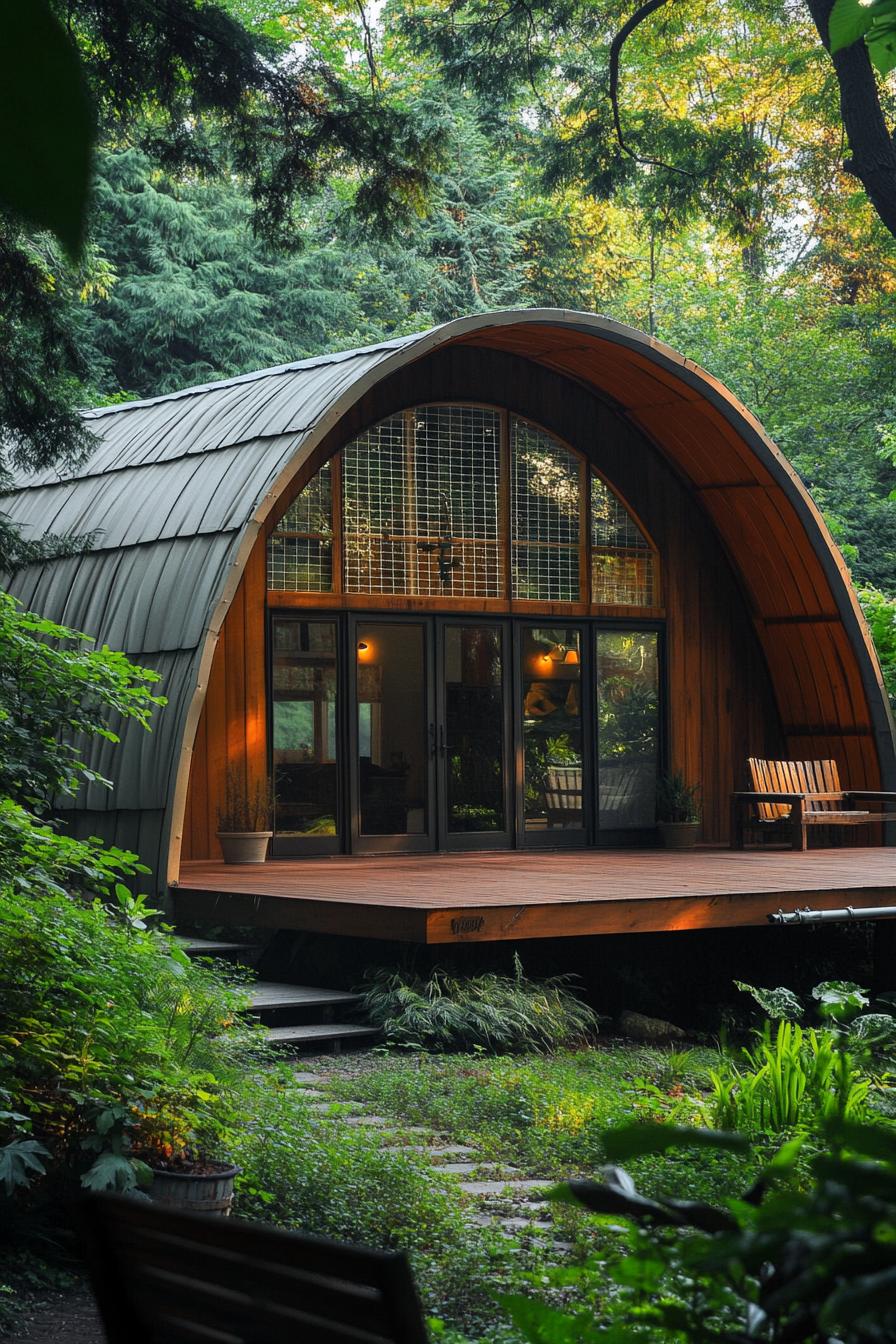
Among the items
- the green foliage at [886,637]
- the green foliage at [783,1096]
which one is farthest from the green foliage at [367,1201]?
the green foliage at [886,637]

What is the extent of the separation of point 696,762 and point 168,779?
5.71 meters

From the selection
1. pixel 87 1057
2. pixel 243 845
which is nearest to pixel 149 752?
pixel 243 845

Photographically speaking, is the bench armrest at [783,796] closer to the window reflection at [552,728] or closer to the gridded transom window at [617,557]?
the window reflection at [552,728]

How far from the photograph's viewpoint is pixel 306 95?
7059 millimetres

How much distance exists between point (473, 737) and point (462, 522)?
1823mm

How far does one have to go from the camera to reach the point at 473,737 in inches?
504

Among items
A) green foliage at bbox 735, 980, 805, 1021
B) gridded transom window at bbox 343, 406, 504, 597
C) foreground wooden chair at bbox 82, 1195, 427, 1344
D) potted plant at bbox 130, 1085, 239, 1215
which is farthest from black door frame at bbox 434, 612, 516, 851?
foreground wooden chair at bbox 82, 1195, 427, 1344

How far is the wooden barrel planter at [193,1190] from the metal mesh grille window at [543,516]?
920 centimetres

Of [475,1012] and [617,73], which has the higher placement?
[617,73]

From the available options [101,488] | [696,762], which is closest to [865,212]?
[696,762]

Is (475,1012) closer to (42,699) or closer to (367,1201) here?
(42,699)

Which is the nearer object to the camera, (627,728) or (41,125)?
(41,125)

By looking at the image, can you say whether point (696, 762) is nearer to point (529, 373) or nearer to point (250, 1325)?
point (529, 373)

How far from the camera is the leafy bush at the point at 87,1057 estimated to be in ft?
14.0
